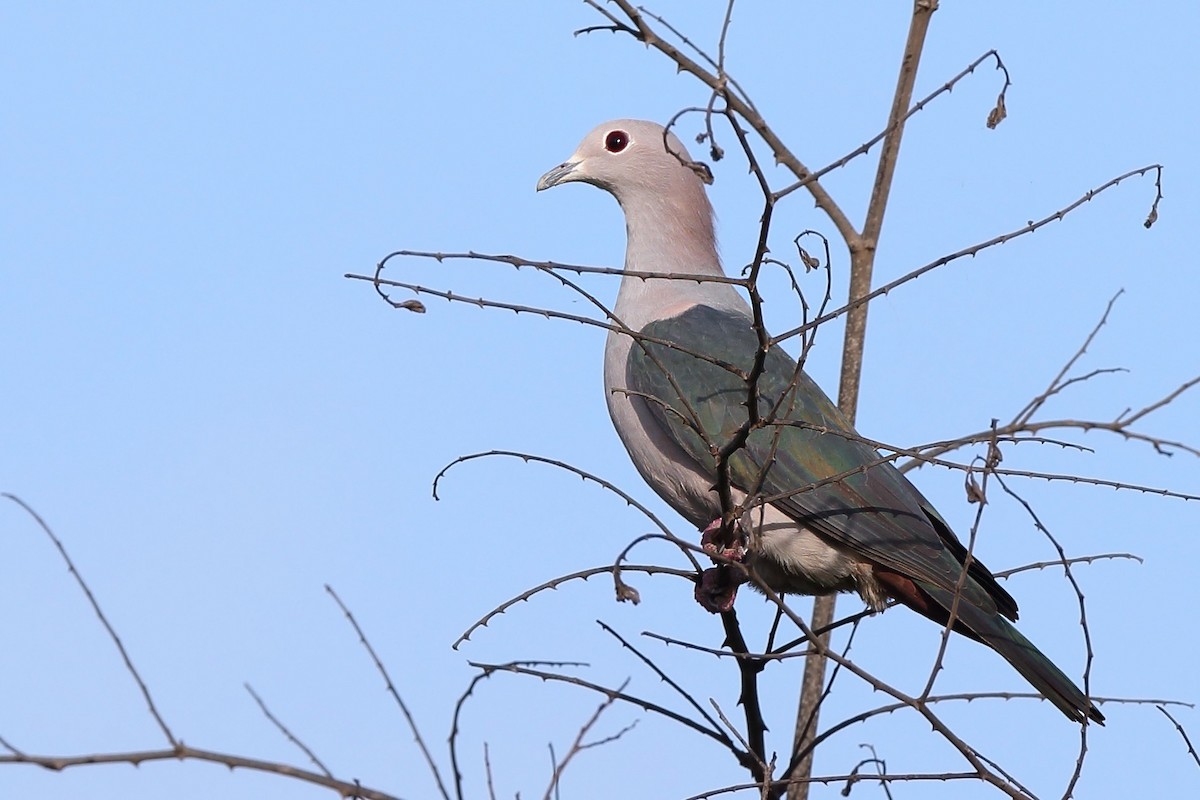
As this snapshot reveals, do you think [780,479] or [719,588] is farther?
[780,479]

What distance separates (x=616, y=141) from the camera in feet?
19.0

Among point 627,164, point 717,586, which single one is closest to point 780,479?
point 717,586

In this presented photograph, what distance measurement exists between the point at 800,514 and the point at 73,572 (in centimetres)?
270

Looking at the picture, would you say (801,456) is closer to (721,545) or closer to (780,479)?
(780,479)

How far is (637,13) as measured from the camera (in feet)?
13.5

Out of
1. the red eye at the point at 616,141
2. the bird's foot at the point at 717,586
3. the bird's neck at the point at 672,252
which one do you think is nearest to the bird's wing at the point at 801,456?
the bird's neck at the point at 672,252

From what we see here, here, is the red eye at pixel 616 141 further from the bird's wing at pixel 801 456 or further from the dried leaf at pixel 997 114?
the dried leaf at pixel 997 114

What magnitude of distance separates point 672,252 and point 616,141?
568mm

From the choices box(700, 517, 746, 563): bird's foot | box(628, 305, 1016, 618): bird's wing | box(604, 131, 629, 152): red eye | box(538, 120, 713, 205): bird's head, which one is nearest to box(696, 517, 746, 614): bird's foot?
box(700, 517, 746, 563): bird's foot

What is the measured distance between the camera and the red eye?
228 inches

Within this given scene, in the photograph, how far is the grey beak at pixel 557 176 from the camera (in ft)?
19.1

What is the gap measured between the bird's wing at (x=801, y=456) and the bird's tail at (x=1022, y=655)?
0.05 metres

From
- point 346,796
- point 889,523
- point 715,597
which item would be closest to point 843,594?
point 889,523

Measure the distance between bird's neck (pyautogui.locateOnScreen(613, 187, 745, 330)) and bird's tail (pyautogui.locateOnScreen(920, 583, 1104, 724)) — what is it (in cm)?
140
